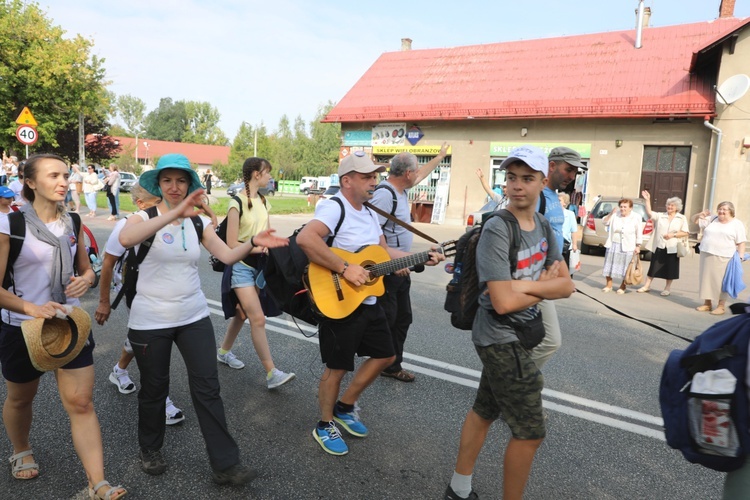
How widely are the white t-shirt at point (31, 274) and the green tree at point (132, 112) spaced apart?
111497 mm

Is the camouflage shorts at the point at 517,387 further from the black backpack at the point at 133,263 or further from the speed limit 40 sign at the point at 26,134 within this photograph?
the speed limit 40 sign at the point at 26,134

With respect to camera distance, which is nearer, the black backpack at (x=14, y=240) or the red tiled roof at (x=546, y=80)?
the black backpack at (x=14, y=240)

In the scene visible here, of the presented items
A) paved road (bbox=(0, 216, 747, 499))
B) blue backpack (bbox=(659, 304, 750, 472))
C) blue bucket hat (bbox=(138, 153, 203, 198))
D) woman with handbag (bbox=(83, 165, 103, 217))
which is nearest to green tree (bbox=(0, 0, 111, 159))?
woman with handbag (bbox=(83, 165, 103, 217))

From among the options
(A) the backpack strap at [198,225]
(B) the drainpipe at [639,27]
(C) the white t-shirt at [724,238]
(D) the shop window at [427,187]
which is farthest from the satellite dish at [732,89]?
(A) the backpack strap at [198,225]

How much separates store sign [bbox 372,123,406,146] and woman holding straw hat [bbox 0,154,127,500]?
21.9 m

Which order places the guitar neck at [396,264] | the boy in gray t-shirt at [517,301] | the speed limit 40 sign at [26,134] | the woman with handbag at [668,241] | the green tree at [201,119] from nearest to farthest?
the boy in gray t-shirt at [517,301] < the guitar neck at [396,264] < the woman with handbag at [668,241] < the speed limit 40 sign at [26,134] < the green tree at [201,119]

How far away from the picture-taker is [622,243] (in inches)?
378

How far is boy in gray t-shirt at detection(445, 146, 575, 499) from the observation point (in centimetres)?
250

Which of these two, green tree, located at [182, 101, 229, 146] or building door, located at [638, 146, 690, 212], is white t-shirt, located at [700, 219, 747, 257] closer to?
building door, located at [638, 146, 690, 212]

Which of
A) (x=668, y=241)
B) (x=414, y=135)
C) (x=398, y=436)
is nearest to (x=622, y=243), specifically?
(x=668, y=241)

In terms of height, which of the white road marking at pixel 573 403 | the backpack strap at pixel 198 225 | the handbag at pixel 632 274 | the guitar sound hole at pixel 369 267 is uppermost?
the backpack strap at pixel 198 225

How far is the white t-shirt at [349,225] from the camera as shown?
3451 mm

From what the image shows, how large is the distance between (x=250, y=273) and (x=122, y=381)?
1303 millimetres

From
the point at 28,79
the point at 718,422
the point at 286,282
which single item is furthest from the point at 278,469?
the point at 28,79
